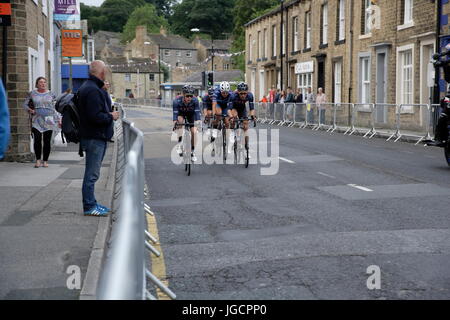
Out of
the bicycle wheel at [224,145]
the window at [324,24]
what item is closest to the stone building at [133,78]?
the window at [324,24]

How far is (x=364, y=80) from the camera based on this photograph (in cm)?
3400

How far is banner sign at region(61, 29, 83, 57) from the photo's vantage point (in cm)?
2534

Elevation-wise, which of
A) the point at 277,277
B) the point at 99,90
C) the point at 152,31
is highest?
the point at 152,31

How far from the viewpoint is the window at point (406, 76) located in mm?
28444

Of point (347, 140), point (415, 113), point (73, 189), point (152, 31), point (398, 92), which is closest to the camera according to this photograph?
point (73, 189)

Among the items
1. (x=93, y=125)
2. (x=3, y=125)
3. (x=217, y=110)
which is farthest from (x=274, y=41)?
(x=3, y=125)

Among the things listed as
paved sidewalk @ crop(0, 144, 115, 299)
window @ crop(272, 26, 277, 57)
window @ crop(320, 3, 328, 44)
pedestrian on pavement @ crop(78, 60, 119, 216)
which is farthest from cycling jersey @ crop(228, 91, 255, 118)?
window @ crop(272, 26, 277, 57)

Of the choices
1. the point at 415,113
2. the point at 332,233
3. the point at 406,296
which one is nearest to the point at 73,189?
the point at 332,233

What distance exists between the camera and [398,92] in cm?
2934

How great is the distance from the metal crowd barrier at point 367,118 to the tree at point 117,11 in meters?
124

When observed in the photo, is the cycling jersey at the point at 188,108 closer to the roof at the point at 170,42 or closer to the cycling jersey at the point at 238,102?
the cycling jersey at the point at 238,102

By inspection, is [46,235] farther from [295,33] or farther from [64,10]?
[295,33]
